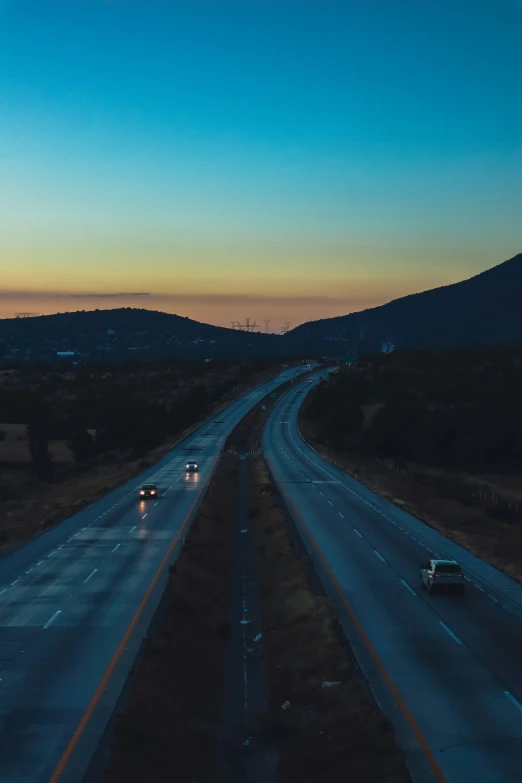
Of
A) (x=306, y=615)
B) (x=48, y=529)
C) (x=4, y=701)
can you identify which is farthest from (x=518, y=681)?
(x=48, y=529)

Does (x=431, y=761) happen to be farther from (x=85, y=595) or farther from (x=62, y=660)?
(x=85, y=595)

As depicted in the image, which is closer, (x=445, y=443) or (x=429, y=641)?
(x=429, y=641)

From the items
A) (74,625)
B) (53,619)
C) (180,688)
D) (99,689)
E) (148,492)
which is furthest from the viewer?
(148,492)

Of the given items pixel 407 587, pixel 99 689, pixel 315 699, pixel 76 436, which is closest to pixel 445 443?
pixel 76 436

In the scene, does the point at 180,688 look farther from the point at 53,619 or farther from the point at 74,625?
the point at 53,619

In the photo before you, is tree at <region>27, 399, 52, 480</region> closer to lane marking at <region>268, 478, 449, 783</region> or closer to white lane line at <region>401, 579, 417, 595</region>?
lane marking at <region>268, 478, 449, 783</region>

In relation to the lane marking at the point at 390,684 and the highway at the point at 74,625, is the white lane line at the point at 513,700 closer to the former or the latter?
the lane marking at the point at 390,684

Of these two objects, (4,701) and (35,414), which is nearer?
(4,701)

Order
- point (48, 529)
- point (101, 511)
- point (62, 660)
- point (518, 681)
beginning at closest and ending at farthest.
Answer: point (518, 681), point (62, 660), point (48, 529), point (101, 511)
